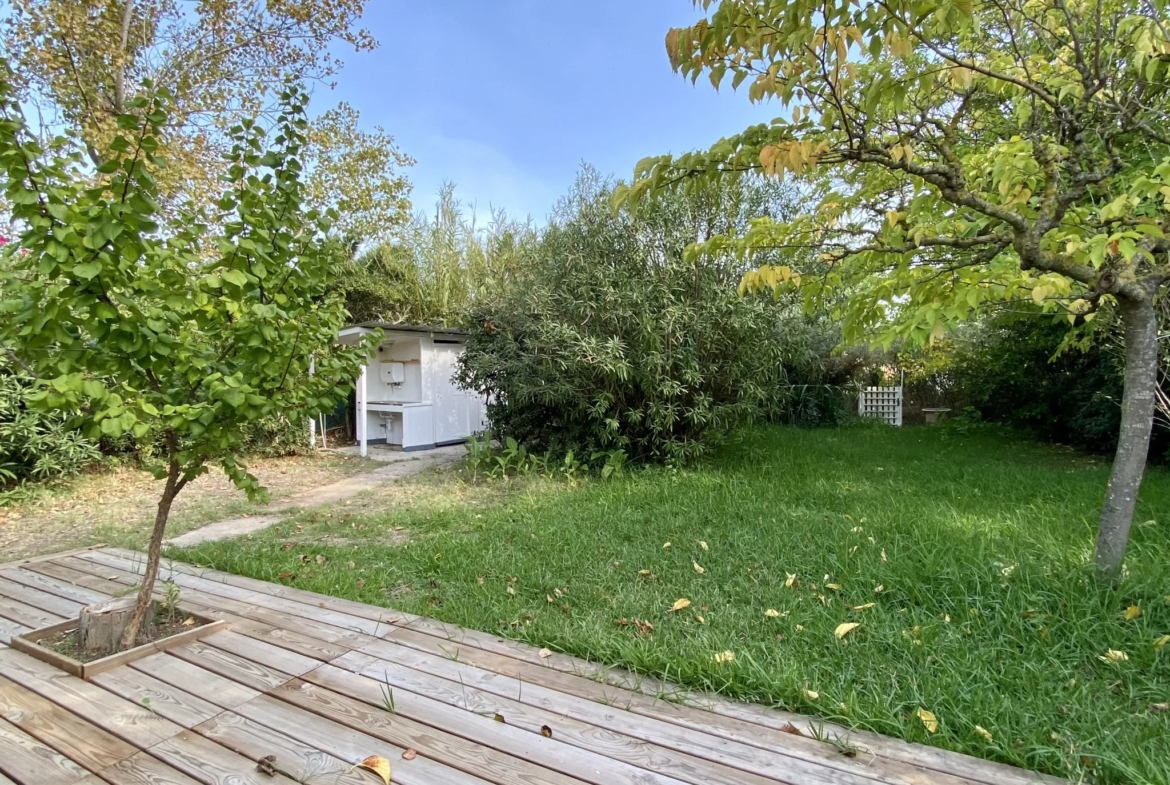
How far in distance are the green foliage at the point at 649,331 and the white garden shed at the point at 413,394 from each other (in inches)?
143

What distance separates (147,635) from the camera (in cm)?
238

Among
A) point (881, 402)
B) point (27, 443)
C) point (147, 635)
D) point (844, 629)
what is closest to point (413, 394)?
point (27, 443)

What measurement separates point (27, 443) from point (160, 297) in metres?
5.50

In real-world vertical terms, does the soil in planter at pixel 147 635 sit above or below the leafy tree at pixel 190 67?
below

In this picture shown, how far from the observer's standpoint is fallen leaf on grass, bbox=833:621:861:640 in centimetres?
229

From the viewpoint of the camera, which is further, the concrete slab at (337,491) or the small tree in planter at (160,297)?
the concrete slab at (337,491)

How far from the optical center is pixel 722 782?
150cm

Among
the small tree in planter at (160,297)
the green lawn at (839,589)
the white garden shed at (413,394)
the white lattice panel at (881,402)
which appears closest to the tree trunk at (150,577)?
the small tree in planter at (160,297)

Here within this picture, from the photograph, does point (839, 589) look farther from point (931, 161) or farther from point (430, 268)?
point (430, 268)

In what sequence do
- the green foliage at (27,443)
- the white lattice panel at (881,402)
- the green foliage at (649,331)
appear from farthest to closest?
the white lattice panel at (881,402) → the green foliage at (649,331) → the green foliage at (27,443)

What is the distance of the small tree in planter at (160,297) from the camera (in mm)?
1771

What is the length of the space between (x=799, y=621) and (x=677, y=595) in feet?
1.99

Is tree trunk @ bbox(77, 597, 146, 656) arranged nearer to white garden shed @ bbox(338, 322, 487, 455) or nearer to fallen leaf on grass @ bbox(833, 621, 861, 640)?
fallen leaf on grass @ bbox(833, 621, 861, 640)

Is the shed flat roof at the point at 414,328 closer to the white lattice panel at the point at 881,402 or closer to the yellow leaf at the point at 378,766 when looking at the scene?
the yellow leaf at the point at 378,766
